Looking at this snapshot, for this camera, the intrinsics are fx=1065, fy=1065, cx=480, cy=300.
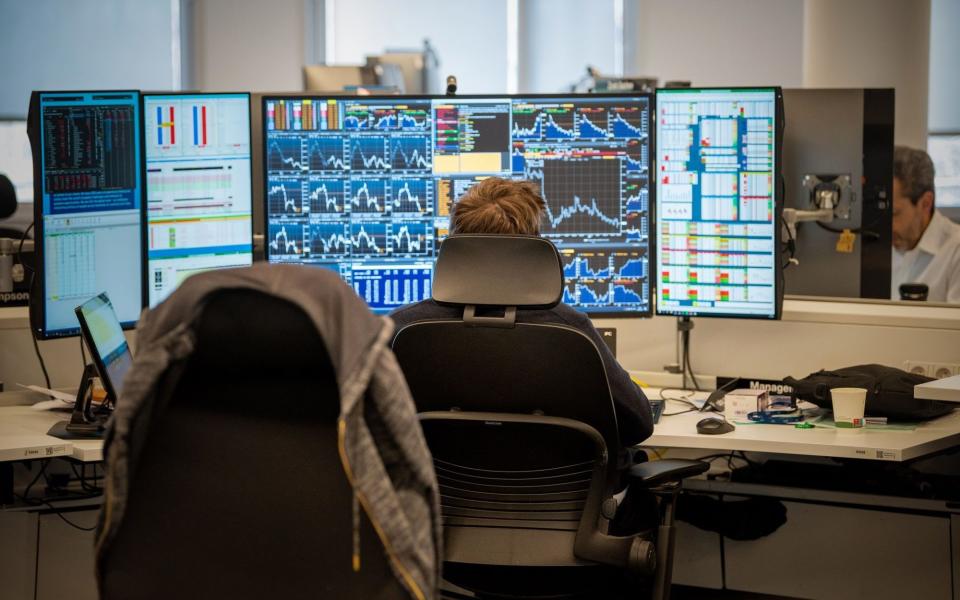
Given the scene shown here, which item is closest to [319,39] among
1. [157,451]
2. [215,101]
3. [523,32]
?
[523,32]

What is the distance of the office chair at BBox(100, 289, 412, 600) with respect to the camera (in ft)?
4.64

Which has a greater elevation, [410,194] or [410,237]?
[410,194]

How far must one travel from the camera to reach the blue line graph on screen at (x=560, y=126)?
2.95 metres

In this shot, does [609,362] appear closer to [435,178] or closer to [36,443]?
[435,178]

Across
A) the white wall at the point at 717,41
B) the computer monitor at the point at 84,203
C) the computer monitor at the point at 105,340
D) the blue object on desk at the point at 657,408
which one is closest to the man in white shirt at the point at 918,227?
the blue object on desk at the point at 657,408

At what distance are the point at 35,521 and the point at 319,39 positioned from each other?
507cm

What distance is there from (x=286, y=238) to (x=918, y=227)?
2.61m

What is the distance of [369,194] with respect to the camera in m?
3.03

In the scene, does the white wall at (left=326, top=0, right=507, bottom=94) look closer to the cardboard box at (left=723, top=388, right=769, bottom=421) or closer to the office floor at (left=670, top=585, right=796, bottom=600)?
the office floor at (left=670, top=585, right=796, bottom=600)

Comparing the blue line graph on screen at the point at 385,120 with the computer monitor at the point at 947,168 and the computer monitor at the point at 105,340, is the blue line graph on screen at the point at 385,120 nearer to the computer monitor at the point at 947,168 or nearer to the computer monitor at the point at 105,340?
the computer monitor at the point at 105,340

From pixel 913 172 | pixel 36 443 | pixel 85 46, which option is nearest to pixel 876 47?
pixel 913 172

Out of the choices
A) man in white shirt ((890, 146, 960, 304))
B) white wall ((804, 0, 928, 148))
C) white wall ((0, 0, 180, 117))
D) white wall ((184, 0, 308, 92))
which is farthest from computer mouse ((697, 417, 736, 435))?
white wall ((184, 0, 308, 92))

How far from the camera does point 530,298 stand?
2062 millimetres

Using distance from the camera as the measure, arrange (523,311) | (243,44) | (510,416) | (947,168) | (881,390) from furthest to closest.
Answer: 1. (243,44)
2. (947,168)
3. (881,390)
4. (523,311)
5. (510,416)
